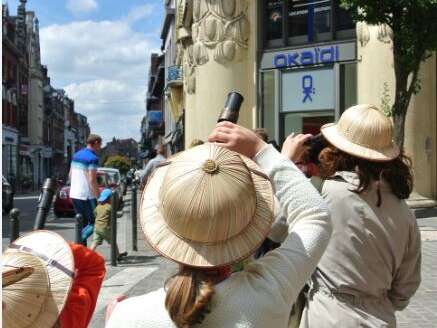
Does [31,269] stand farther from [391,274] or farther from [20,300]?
[391,274]

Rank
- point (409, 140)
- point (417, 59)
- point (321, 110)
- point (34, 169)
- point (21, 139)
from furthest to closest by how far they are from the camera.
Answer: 1. point (34, 169)
2. point (21, 139)
3. point (321, 110)
4. point (409, 140)
5. point (417, 59)

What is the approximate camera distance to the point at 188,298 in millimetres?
1787

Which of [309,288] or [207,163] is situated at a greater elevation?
[207,163]

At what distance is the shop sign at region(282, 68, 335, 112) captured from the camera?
2067 centimetres

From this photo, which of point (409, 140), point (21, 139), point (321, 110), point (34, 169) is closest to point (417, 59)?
point (409, 140)

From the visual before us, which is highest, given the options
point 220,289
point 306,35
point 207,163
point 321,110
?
point 306,35

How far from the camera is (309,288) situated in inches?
115

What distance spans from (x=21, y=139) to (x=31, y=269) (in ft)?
260

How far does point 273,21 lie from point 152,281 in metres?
15.1

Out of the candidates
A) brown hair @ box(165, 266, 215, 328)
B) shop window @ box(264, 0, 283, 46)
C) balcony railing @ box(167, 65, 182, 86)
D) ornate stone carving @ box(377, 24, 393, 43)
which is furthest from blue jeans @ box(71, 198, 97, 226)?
balcony railing @ box(167, 65, 182, 86)

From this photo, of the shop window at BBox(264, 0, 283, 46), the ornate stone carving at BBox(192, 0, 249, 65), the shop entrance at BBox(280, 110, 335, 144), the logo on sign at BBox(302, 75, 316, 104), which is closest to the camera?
the shop entrance at BBox(280, 110, 335, 144)

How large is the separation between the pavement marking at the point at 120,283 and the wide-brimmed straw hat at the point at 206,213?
5.49 meters

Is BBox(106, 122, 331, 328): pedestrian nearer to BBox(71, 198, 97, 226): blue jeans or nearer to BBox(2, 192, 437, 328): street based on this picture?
BBox(2, 192, 437, 328): street

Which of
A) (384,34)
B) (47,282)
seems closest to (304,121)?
(384,34)
